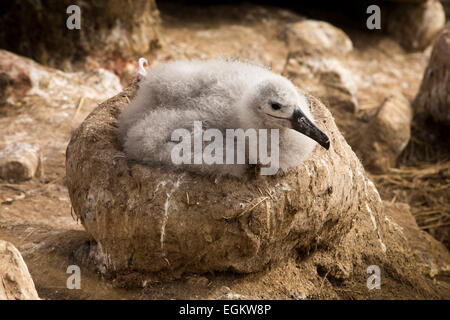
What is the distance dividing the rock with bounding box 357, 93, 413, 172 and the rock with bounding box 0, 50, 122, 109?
2.68 metres

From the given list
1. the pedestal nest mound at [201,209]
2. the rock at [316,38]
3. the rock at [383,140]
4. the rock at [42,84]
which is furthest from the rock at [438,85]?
the rock at [42,84]

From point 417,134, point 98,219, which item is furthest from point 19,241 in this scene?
point 417,134

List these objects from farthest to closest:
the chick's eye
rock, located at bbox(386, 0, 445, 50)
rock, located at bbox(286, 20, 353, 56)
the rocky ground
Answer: rock, located at bbox(386, 0, 445, 50) < rock, located at bbox(286, 20, 353, 56) < the rocky ground < the chick's eye

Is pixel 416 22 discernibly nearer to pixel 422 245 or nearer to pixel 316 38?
pixel 316 38

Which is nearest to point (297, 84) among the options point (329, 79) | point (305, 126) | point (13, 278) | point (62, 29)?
point (329, 79)

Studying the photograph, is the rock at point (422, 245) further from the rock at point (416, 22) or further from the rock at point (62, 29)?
the rock at point (416, 22)

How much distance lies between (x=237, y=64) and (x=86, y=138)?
36.4 inches

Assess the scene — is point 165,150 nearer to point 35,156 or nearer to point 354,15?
point 35,156

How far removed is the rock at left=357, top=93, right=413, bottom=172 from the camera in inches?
221

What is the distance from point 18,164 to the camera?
13.9ft

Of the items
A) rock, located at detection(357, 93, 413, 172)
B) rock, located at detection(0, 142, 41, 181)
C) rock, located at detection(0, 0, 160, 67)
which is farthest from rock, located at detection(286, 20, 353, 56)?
rock, located at detection(0, 142, 41, 181)

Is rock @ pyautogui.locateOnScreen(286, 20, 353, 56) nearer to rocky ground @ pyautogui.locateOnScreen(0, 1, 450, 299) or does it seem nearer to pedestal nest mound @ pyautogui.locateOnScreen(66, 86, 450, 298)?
rocky ground @ pyautogui.locateOnScreen(0, 1, 450, 299)

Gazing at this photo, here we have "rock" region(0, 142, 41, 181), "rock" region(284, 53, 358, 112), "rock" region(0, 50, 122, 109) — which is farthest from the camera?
"rock" region(284, 53, 358, 112)

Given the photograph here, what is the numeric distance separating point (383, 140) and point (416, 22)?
10.6 feet
